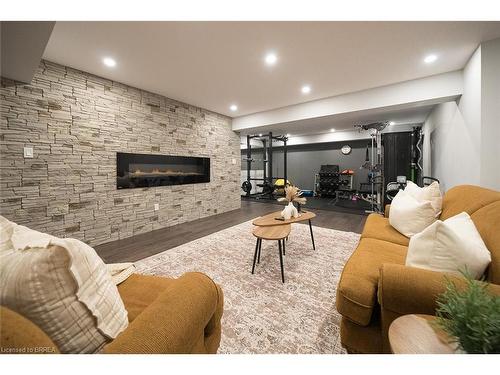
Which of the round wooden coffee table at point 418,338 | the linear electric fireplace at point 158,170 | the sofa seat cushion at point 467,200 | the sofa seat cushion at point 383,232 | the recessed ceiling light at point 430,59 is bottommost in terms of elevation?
the round wooden coffee table at point 418,338

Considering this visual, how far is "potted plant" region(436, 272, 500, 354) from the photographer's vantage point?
22.0 inches

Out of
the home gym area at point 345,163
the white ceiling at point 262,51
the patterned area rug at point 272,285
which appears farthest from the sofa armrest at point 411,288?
the home gym area at point 345,163

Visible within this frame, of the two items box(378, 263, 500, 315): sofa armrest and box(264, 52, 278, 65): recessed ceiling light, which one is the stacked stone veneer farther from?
box(378, 263, 500, 315): sofa armrest

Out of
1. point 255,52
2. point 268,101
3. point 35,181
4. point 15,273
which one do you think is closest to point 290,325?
point 15,273

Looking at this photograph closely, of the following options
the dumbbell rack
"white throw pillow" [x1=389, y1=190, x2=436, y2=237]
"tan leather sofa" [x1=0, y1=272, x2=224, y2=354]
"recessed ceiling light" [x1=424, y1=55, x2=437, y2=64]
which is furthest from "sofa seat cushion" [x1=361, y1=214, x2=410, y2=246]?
the dumbbell rack

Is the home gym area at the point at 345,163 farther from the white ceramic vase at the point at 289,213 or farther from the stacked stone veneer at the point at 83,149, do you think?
the stacked stone veneer at the point at 83,149

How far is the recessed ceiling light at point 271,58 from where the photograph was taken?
7.93 feet

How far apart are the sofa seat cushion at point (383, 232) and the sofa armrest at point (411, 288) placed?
3.16 feet

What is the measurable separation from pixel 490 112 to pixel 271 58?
2499 mm

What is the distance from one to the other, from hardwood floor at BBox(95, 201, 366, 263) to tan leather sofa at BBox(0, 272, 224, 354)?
5.96 feet

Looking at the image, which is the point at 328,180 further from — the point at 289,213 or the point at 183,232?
the point at 183,232

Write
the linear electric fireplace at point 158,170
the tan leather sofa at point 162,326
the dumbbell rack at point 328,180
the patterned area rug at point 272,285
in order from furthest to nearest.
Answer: the dumbbell rack at point 328,180 → the linear electric fireplace at point 158,170 → the patterned area rug at point 272,285 → the tan leather sofa at point 162,326

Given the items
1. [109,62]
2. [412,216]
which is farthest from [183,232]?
[412,216]
